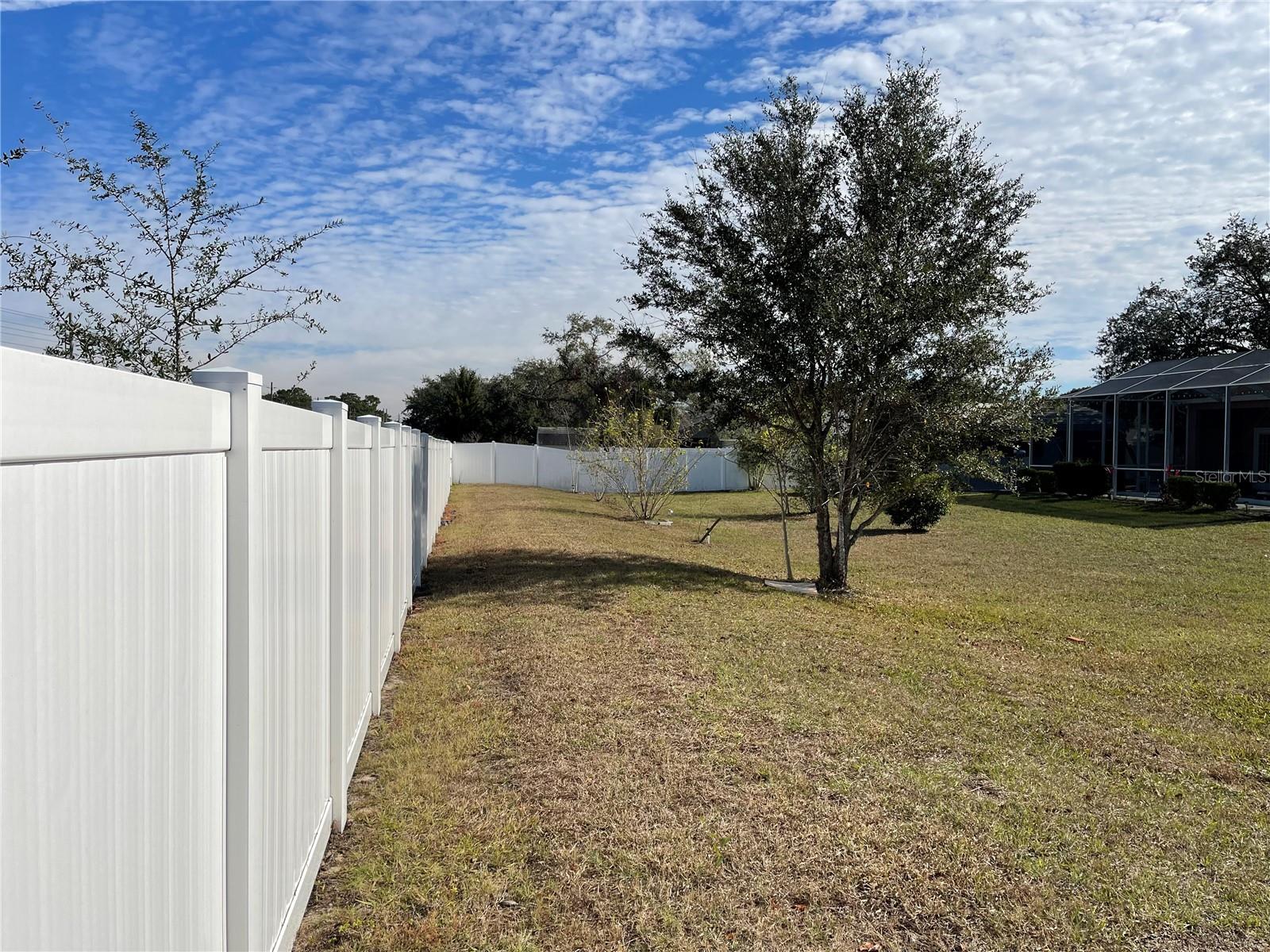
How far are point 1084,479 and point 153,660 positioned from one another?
2853 centimetres

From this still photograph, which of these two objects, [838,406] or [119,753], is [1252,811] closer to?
[119,753]

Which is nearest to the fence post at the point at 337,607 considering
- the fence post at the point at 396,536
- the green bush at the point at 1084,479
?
the fence post at the point at 396,536

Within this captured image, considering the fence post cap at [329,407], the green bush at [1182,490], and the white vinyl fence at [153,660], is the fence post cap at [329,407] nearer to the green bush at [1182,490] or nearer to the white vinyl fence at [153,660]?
the white vinyl fence at [153,660]

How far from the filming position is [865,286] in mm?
9469

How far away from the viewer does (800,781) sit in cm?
429

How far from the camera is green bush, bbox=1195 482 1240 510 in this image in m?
20.6

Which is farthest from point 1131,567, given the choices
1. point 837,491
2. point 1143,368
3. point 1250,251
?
point 1250,251

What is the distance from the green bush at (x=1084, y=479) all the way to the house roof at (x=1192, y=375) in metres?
2.68

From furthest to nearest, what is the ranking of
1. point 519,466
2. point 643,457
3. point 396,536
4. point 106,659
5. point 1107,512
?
point 519,466
point 1107,512
point 643,457
point 396,536
point 106,659

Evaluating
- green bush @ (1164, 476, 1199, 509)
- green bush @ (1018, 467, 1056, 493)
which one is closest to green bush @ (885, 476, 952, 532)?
green bush @ (1164, 476, 1199, 509)

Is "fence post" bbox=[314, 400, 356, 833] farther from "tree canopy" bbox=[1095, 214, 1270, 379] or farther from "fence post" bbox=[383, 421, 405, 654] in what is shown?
"tree canopy" bbox=[1095, 214, 1270, 379]

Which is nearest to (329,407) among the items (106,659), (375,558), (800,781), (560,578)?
(375,558)

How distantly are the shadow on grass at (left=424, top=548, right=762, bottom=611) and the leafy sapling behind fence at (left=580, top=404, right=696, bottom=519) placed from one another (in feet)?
27.3

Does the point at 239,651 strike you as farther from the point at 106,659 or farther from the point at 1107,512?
the point at 1107,512
